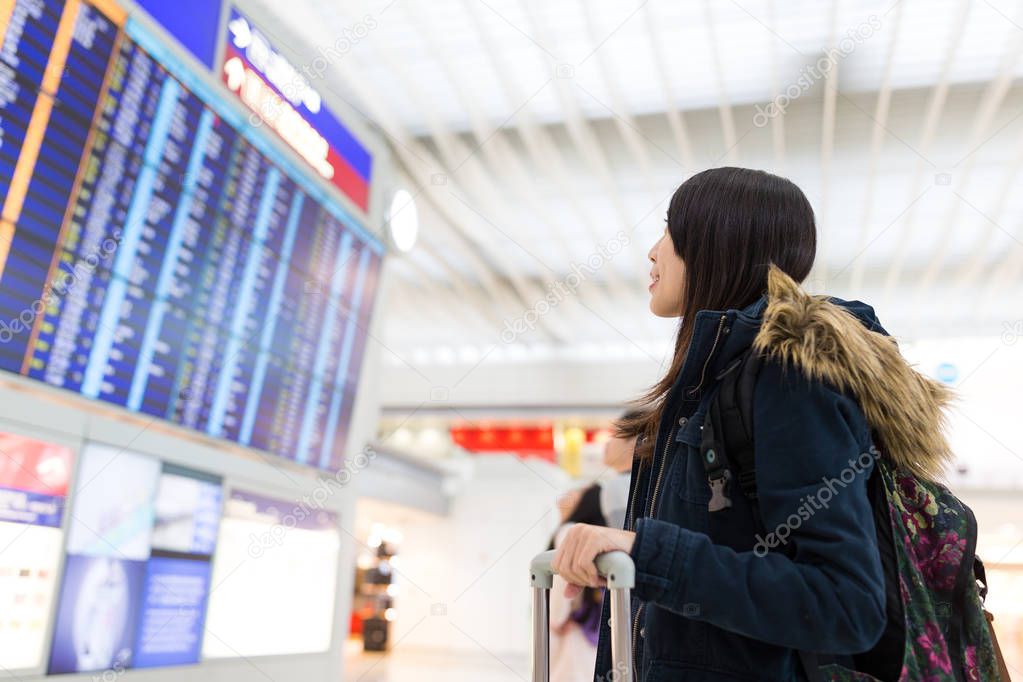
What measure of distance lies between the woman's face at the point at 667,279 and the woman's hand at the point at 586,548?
1.22 ft

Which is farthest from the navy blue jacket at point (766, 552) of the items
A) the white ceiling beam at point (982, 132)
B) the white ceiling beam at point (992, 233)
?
the white ceiling beam at point (992, 233)

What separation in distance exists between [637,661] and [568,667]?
2.11m

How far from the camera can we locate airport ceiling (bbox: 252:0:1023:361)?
552 centimetres

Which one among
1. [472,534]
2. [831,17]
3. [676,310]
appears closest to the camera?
[676,310]

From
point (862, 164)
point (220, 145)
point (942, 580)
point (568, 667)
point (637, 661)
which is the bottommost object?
point (568, 667)

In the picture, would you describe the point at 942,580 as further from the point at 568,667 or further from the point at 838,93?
the point at 838,93

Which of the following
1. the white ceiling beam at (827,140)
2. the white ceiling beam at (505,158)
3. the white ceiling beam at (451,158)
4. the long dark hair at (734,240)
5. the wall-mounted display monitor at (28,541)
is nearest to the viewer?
the long dark hair at (734,240)

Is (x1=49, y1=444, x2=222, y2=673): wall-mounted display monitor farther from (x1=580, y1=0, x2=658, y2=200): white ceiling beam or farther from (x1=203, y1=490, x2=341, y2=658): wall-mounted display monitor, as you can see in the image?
(x1=580, y1=0, x2=658, y2=200): white ceiling beam

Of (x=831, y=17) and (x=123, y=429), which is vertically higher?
(x=831, y=17)

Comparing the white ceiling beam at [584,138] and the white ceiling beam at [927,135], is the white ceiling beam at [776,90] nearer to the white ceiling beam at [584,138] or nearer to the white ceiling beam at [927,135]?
the white ceiling beam at [927,135]

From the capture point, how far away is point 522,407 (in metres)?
11.4

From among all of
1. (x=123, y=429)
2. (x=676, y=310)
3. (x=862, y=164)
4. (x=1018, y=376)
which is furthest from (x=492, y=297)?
(x=676, y=310)

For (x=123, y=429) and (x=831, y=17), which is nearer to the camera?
(x=123, y=429)

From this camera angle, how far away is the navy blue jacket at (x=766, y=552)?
0.87 m
